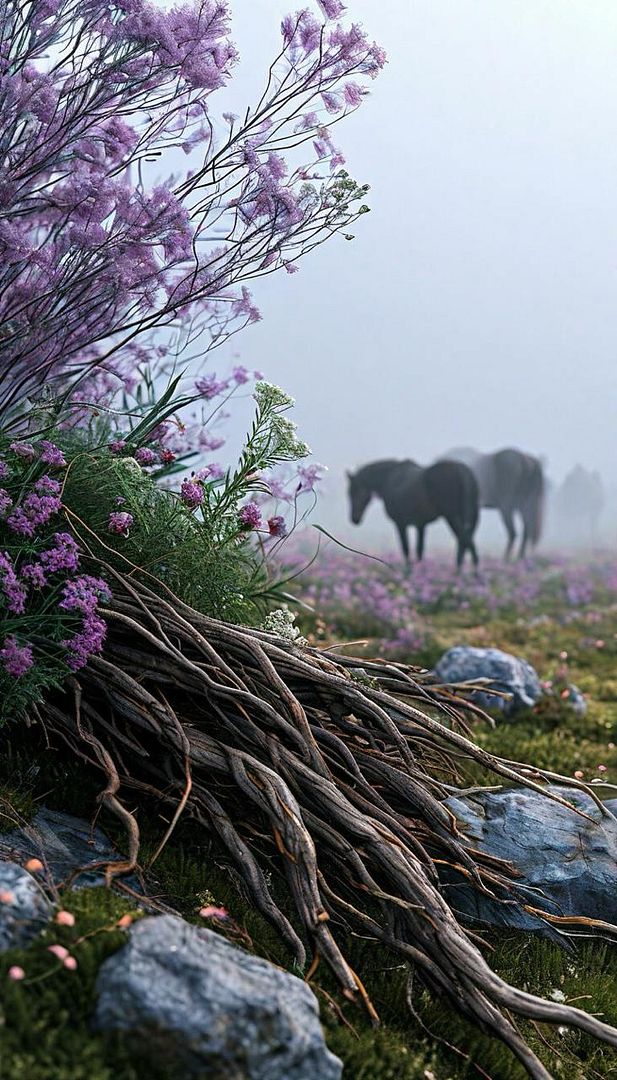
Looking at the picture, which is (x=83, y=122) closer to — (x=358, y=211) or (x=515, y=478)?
(x=358, y=211)

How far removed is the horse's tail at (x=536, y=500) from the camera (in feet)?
87.3

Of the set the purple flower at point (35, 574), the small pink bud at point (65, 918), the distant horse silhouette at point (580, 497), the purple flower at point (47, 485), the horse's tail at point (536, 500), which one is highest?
the distant horse silhouette at point (580, 497)

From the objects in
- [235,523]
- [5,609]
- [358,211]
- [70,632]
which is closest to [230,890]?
[70,632]

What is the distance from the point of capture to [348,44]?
13.9ft

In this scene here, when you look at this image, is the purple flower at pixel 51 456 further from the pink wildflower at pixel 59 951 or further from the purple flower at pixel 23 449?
the pink wildflower at pixel 59 951

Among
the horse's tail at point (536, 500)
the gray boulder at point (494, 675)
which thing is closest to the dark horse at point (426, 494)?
the horse's tail at point (536, 500)

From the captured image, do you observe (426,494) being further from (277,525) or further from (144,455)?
(144,455)

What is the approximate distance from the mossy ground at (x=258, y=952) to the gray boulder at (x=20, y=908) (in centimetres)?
6

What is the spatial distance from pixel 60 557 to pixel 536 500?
80.8 ft

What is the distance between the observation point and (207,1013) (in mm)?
2557

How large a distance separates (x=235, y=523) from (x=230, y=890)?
1923 mm

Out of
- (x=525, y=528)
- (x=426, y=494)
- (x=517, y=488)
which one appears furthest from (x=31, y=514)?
(x=517, y=488)

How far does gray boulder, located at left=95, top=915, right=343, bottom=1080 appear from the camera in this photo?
2.53m

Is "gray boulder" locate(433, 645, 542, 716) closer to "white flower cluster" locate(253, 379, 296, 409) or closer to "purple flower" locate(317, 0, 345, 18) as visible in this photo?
"white flower cluster" locate(253, 379, 296, 409)
